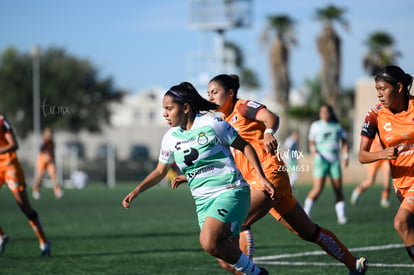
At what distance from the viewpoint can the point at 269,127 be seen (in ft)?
26.3

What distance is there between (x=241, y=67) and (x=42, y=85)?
3455cm

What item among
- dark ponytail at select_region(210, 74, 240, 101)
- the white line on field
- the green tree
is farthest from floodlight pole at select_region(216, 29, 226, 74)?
dark ponytail at select_region(210, 74, 240, 101)

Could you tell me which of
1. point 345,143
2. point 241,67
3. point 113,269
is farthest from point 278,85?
point 113,269

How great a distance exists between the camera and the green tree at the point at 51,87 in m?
56.6

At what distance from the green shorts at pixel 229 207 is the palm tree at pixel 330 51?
4345cm

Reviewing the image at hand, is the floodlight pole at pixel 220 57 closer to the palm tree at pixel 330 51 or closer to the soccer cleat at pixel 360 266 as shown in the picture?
the palm tree at pixel 330 51

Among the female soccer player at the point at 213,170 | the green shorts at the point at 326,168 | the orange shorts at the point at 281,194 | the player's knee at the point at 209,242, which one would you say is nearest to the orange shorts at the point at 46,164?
the green shorts at the point at 326,168

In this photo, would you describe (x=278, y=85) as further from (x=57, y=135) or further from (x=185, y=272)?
(x=185, y=272)

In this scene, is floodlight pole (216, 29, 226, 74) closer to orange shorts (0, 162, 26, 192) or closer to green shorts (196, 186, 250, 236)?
orange shorts (0, 162, 26, 192)

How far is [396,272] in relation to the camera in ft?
30.3

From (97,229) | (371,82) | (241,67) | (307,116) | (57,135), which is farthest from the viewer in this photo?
(241,67)

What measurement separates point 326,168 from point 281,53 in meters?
40.8

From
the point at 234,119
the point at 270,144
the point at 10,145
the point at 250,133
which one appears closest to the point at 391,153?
the point at 270,144

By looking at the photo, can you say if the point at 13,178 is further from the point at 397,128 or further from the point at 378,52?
the point at 378,52
